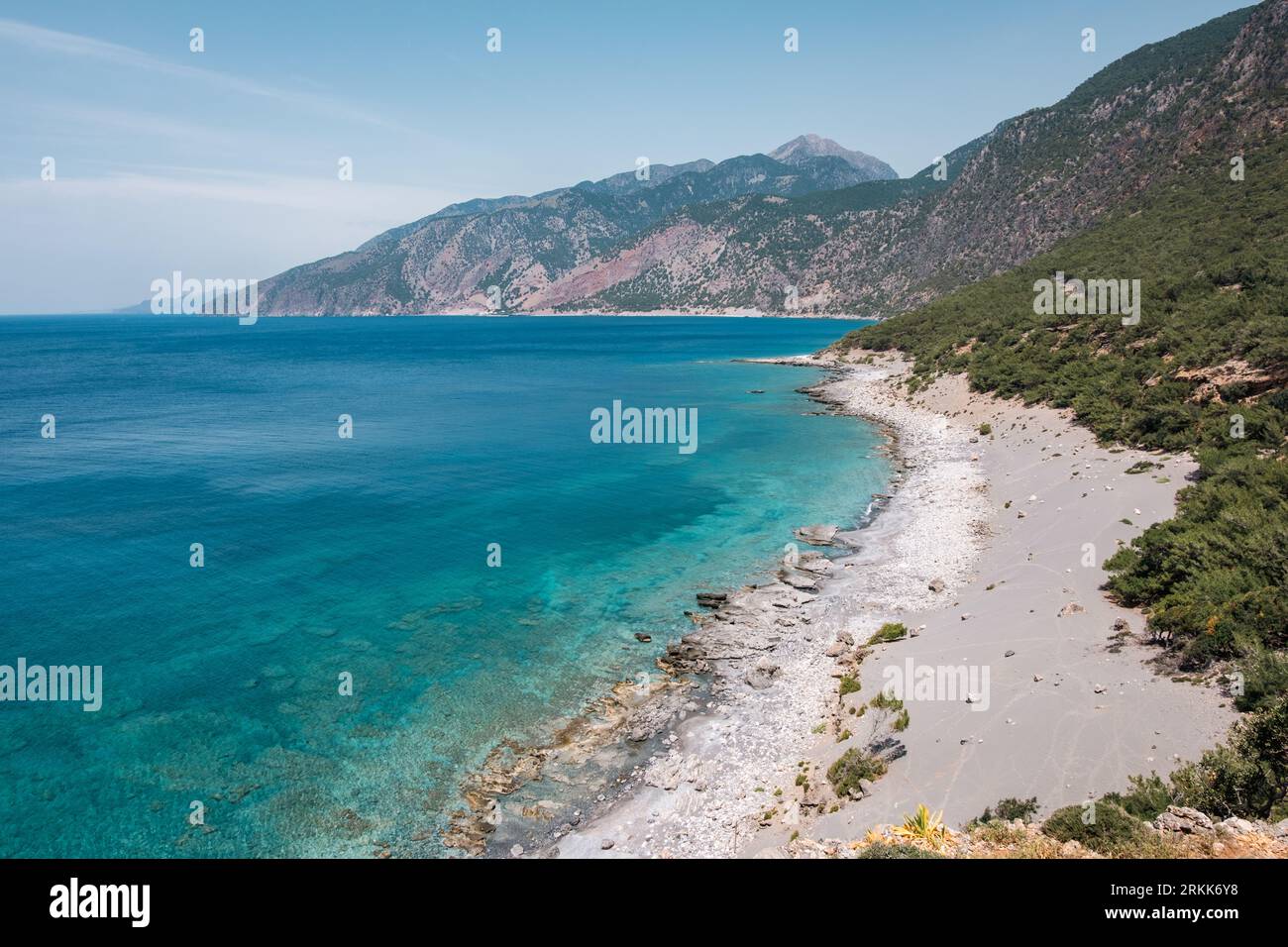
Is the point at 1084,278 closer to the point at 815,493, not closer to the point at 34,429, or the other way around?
the point at 815,493

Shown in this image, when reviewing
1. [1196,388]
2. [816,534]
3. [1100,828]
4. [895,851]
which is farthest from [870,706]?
[1196,388]

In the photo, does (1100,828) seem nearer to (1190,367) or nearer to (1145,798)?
(1145,798)

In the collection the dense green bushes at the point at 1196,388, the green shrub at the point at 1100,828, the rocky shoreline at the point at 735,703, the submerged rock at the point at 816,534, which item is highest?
the dense green bushes at the point at 1196,388

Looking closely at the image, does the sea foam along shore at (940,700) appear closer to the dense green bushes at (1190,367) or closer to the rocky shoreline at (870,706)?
the rocky shoreline at (870,706)

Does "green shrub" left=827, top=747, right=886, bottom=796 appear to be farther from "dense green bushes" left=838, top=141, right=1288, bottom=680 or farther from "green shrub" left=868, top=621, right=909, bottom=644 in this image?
"dense green bushes" left=838, top=141, right=1288, bottom=680

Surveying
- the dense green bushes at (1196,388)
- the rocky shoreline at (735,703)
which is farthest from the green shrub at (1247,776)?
the rocky shoreline at (735,703)

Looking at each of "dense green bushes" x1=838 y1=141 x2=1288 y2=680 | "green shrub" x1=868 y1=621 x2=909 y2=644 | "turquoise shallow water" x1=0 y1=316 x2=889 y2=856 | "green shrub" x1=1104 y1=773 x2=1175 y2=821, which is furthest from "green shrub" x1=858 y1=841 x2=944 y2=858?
"green shrub" x1=868 y1=621 x2=909 y2=644
